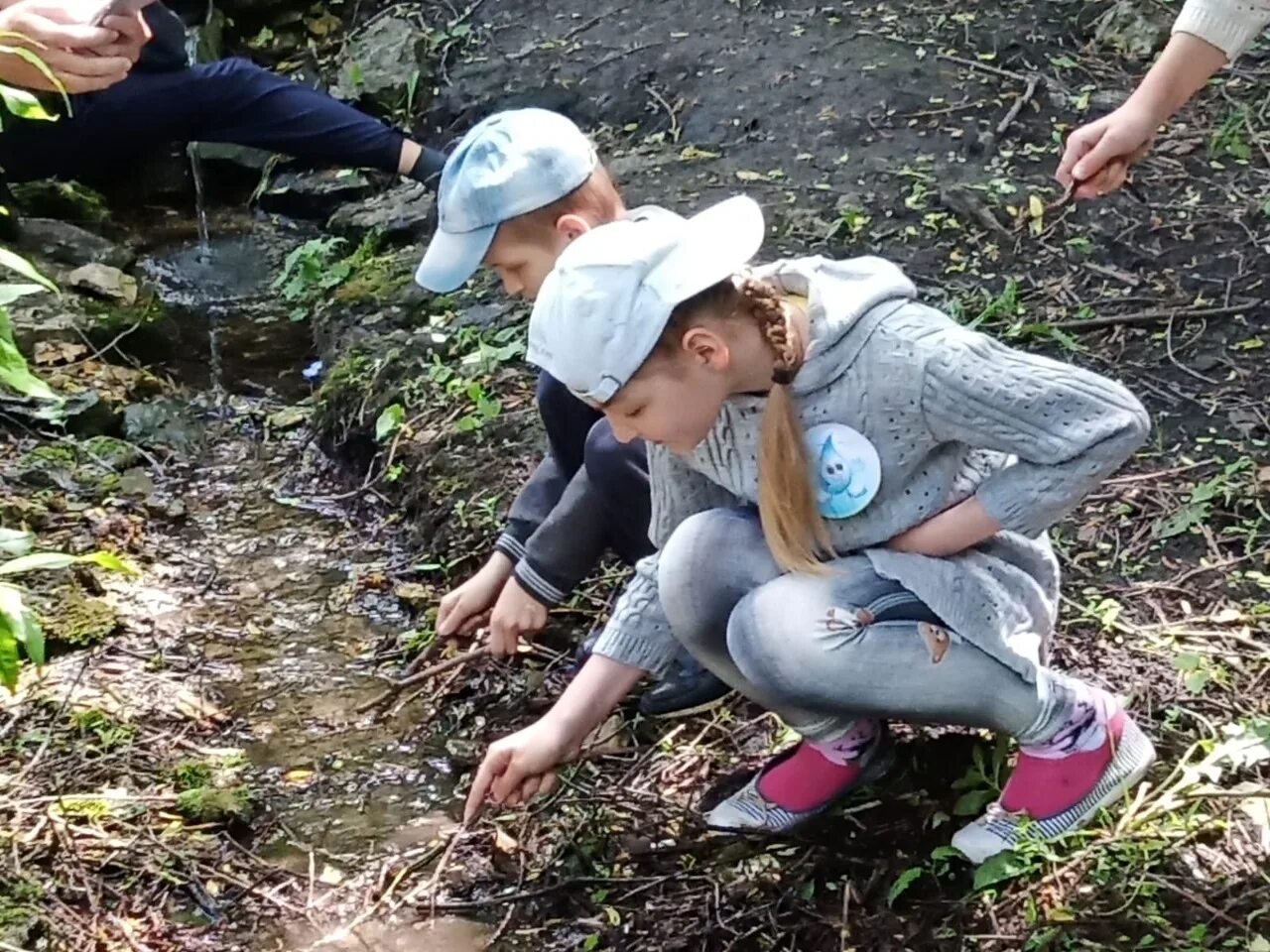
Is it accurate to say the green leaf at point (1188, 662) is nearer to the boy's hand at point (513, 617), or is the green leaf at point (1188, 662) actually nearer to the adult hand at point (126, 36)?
the boy's hand at point (513, 617)

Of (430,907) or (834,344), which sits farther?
(430,907)

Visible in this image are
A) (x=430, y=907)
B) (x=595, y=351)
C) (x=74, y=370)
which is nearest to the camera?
(x=595, y=351)

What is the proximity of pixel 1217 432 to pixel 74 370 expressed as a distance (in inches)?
111

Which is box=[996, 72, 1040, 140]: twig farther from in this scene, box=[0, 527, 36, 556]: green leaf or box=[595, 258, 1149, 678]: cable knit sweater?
box=[0, 527, 36, 556]: green leaf

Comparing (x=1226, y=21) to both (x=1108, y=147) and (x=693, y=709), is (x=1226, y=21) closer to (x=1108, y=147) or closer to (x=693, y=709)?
(x=1108, y=147)

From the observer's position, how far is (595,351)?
1646 mm

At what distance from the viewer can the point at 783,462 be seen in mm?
1735

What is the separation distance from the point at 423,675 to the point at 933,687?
1.03 metres

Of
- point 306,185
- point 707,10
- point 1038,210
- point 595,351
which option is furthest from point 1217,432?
point 306,185

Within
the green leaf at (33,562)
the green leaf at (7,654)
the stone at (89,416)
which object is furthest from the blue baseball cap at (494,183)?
the stone at (89,416)

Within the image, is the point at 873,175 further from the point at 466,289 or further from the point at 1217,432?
the point at 1217,432

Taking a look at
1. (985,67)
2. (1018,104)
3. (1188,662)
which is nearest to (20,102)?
(1188,662)

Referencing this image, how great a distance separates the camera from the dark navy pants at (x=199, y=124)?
157 inches

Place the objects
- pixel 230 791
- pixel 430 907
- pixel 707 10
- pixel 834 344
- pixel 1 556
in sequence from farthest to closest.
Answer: pixel 707 10
pixel 1 556
pixel 230 791
pixel 430 907
pixel 834 344
